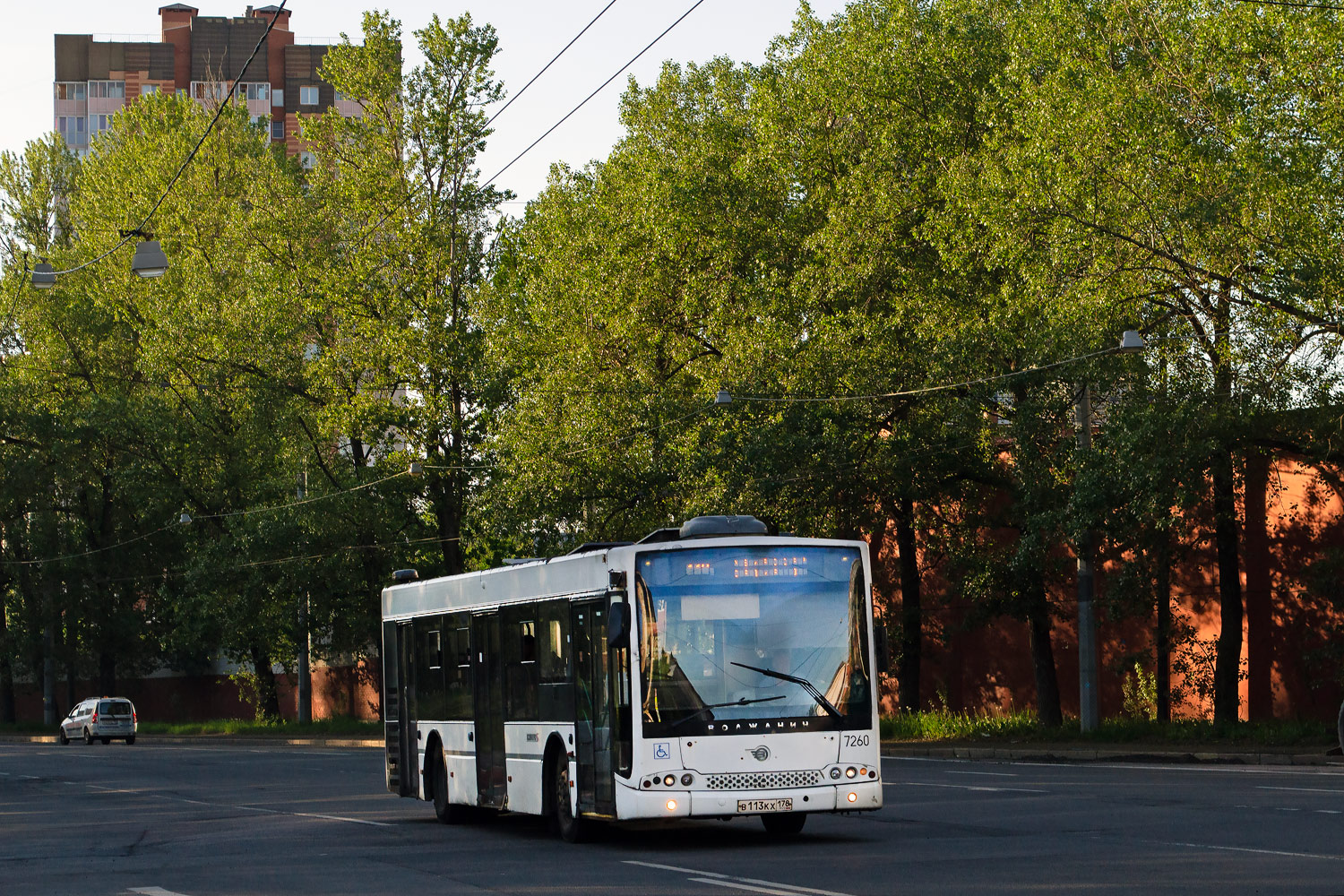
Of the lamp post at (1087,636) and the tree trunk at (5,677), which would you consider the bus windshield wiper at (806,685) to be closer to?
the lamp post at (1087,636)

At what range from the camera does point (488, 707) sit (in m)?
18.5

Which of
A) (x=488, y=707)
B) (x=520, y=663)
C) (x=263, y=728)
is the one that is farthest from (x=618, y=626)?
(x=263, y=728)

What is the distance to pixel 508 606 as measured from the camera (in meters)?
18.0

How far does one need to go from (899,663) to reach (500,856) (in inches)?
974

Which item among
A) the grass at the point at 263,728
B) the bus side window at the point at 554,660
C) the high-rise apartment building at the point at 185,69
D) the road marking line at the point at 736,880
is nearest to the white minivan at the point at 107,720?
the grass at the point at 263,728

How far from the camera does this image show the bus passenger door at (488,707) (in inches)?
713

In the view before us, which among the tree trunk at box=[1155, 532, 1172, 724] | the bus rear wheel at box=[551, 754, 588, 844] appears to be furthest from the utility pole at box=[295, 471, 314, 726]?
the bus rear wheel at box=[551, 754, 588, 844]

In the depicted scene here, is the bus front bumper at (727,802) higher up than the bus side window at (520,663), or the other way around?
the bus side window at (520,663)

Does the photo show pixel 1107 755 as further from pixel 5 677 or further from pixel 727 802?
pixel 5 677

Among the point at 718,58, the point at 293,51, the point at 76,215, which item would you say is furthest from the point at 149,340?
the point at 293,51

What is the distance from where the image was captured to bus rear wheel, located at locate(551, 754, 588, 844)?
1616 centimetres

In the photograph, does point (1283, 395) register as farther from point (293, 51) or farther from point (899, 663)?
point (293, 51)

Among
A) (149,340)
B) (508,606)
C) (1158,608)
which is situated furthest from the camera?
(149,340)

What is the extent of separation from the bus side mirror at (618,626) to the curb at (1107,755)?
14.0 metres
